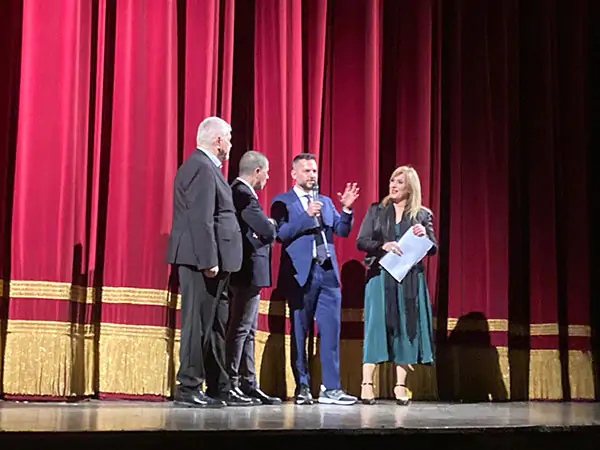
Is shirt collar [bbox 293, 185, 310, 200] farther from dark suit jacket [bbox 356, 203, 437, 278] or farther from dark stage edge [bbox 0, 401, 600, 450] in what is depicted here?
dark stage edge [bbox 0, 401, 600, 450]

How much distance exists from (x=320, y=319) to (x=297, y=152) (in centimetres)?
108

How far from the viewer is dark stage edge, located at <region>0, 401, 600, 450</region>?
3086 mm

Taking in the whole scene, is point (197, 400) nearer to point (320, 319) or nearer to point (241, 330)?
point (241, 330)

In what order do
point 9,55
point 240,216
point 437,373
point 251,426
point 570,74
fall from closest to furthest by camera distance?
point 251,426 → point 240,216 → point 9,55 → point 437,373 → point 570,74

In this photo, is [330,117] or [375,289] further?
[330,117]

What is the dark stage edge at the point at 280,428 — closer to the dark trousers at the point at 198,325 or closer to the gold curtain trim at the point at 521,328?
the dark trousers at the point at 198,325

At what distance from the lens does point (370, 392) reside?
15.8 ft

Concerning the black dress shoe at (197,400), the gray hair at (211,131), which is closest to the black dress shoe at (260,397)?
the black dress shoe at (197,400)

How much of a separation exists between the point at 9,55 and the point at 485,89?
298cm

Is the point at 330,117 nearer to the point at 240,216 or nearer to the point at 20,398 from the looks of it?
the point at 240,216

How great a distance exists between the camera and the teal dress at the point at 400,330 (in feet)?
15.6

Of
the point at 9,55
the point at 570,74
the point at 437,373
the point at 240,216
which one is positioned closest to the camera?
the point at 240,216

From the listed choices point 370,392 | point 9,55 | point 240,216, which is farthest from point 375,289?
point 9,55

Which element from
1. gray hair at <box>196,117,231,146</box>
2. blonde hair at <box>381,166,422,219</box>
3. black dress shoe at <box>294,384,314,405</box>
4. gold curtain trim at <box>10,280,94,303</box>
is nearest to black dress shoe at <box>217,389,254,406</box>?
black dress shoe at <box>294,384,314,405</box>
